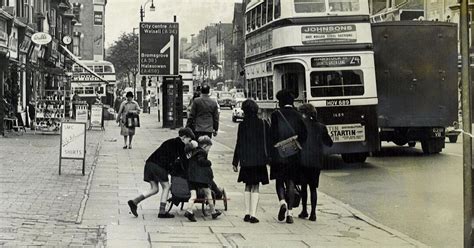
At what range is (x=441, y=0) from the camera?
23625 millimetres

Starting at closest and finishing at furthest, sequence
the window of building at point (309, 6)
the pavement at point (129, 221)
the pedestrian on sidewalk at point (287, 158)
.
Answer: the pavement at point (129, 221) → the pedestrian on sidewalk at point (287, 158) → the window of building at point (309, 6)

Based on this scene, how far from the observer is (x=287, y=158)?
941cm

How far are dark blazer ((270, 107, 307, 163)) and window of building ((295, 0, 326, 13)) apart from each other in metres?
6.90

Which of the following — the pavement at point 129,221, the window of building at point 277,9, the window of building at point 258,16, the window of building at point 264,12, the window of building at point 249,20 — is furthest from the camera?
the window of building at point 249,20

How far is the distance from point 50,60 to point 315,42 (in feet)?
81.1

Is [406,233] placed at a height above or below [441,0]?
below

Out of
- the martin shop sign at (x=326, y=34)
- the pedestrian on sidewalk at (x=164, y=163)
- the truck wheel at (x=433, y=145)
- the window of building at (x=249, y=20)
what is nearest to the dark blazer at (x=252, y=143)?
the pedestrian on sidewalk at (x=164, y=163)

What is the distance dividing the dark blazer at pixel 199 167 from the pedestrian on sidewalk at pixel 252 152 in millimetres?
473

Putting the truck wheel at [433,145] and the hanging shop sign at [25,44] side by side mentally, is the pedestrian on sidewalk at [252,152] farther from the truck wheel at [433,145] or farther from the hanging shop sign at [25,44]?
the hanging shop sign at [25,44]

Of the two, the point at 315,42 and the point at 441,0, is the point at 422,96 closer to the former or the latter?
the point at 315,42

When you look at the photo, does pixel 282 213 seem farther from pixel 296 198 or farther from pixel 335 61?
pixel 335 61

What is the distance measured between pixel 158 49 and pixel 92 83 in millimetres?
22289

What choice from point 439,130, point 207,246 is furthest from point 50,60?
point 207,246

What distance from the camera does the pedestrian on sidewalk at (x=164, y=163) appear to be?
916 cm
